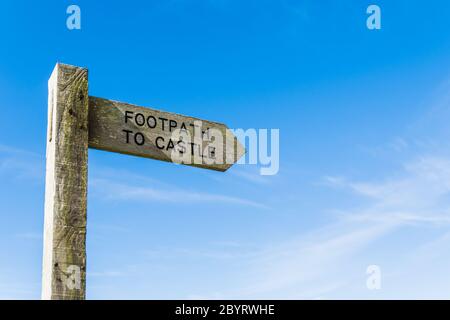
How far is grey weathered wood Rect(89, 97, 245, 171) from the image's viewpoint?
4.15m

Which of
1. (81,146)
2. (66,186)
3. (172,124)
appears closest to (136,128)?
(172,124)

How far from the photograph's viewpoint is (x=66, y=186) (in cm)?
381

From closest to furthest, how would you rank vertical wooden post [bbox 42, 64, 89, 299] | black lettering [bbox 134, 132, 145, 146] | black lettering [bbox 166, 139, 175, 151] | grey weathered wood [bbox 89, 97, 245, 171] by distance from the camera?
1. vertical wooden post [bbox 42, 64, 89, 299]
2. grey weathered wood [bbox 89, 97, 245, 171]
3. black lettering [bbox 134, 132, 145, 146]
4. black lettering [bbox 166, 139, 175, 151]

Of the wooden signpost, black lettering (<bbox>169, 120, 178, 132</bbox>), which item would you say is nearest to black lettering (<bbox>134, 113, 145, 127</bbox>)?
the wooden signpost

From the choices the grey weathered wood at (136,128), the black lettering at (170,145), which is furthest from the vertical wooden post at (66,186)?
the black lettering at (170,145)

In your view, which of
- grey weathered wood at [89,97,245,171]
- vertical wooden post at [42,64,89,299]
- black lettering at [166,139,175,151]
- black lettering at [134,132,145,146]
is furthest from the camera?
black lettering at [166,139,175,151]

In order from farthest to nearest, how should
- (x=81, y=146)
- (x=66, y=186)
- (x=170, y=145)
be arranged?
(x=170, y=145)
(x=81, y=146)
(x=66, y=186)

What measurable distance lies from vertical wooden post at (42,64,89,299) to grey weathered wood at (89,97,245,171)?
0.13 metres

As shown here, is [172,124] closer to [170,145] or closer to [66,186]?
[170,145]

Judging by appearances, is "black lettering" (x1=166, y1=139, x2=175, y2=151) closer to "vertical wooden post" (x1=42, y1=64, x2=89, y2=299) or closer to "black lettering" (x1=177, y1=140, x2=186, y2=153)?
"black lettering" (x1=177, y1=140, x2=186, y2=153)

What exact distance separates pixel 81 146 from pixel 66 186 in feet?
0.98
